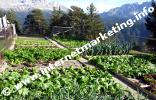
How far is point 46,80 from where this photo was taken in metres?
9.43

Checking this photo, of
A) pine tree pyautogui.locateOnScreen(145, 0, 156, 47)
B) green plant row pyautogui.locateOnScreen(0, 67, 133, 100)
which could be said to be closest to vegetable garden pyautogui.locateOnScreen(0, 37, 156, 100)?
green plant row pyautogui.locateOnScreen(0, 67, 133, 100)

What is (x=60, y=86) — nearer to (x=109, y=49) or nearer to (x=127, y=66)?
(x=127, y=66)

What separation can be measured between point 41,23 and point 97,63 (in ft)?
138

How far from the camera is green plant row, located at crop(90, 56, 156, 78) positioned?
12.4 metres

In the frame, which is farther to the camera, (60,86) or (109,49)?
(109,49)

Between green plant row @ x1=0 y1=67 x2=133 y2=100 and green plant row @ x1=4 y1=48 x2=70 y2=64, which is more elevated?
green plant row @ x1=0 y1=67 x2=133 y2=100

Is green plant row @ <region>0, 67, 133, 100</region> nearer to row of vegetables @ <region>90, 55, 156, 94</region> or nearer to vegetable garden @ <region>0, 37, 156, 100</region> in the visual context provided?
vegetable garden @ <region>0, 37, 156, 100</region>

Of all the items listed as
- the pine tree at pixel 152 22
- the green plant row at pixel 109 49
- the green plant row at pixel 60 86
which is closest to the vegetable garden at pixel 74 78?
the green plant row at pixel 60 86

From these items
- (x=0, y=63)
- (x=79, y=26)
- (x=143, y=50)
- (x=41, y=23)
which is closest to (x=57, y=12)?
(x=41, y=23)

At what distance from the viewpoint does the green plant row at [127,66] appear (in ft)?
40.5

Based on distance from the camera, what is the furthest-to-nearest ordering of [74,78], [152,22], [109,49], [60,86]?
[152,22]
[109,49]
[74,78]
[60,86]

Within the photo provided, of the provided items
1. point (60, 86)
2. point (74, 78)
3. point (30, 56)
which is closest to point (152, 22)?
point (30, 56)

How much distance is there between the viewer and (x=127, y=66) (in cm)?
1320

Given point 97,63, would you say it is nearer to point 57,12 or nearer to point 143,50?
point 143,50
